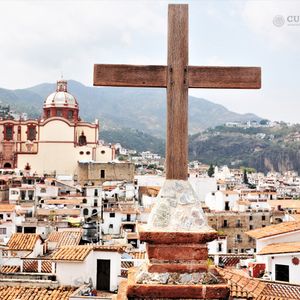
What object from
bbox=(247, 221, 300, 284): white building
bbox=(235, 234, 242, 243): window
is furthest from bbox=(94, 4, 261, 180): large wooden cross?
bbox=(235, 234, 242, 243): window

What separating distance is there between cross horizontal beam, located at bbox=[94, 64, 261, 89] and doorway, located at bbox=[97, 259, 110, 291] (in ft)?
32.0

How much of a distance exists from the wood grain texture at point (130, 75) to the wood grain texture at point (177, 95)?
0.23 ft

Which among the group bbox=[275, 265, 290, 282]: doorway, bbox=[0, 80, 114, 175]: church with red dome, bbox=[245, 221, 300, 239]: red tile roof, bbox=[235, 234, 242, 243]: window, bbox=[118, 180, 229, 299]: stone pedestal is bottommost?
bbox=[235, 234, 242, 243]: window

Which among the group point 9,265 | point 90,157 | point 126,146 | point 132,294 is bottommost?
point 9,265

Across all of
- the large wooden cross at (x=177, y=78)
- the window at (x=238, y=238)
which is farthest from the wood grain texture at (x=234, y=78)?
the window at (x=238, y=238)

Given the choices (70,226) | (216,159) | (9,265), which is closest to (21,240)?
(9,265)

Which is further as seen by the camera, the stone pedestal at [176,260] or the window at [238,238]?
the window at [238,238]

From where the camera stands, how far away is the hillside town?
9.18m

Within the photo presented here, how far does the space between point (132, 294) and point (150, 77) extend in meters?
1.45

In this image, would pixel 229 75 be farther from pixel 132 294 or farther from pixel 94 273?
pixel 94 273

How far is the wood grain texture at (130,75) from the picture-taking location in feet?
11.9

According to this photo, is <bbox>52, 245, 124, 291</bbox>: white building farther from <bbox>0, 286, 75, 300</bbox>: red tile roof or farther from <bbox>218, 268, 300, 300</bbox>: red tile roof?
<bbox>218, 268, 300, 300</bbox>: red tile roof

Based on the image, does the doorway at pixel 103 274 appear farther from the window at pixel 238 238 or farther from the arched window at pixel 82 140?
the arched window at pixel 82 140

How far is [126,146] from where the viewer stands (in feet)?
604
